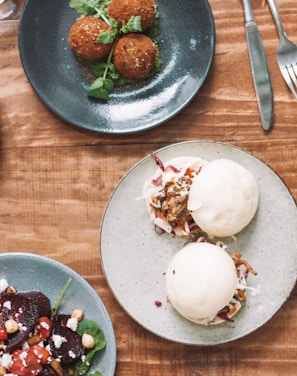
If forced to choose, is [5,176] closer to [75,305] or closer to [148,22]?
[75,305]

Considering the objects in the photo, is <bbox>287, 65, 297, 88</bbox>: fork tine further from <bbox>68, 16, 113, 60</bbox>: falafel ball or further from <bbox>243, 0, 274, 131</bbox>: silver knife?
<bbox>68, 16, 113, 60</bbox>: falafel ball

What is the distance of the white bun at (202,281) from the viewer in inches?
70.5

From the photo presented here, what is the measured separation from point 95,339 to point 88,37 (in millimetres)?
839

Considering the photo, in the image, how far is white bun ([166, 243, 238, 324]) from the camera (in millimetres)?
1790

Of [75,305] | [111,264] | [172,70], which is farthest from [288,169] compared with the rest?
[75,305]

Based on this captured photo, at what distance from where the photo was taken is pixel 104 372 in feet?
6.19

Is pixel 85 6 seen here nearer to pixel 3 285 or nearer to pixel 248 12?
pixel 248 12

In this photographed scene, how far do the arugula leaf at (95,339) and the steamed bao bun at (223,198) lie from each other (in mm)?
411

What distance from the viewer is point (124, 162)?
6.46 ft

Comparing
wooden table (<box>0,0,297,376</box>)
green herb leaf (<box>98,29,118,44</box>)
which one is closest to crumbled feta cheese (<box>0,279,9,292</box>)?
wooden table (<box>0,0,297,376</box>)

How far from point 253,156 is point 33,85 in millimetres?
653

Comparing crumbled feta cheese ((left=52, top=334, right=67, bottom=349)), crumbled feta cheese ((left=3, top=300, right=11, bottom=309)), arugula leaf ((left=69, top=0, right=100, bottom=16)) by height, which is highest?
arugula leaf ((left=69, top=0, right=100, bottom=16))

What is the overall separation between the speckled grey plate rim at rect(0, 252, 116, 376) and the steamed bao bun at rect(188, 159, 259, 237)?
0.37 meters

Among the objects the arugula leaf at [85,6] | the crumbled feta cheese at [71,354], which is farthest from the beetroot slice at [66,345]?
the arugula leaf at [85,6]
